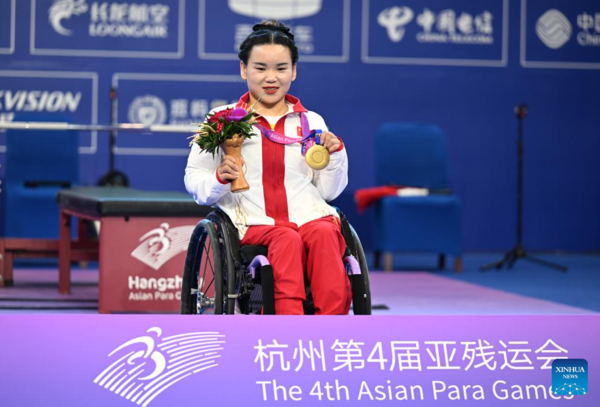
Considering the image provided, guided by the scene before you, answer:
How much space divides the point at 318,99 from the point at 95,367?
6127 millimetres

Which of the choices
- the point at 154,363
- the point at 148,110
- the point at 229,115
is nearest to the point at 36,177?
the point at 148,110

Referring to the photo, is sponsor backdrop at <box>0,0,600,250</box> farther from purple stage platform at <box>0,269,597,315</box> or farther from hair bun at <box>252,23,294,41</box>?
hair bun at <box>252,23,294,41</box>

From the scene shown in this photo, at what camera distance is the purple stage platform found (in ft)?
14.7

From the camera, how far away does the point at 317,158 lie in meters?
2.60

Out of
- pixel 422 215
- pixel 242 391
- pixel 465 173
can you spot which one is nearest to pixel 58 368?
pixel 242 391

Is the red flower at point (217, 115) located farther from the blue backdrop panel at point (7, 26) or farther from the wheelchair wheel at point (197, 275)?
the blue backdrop panel at point (7, 26)

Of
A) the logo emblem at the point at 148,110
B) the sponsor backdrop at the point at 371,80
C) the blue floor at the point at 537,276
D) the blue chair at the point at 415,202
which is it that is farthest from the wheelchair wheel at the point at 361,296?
the logo emblem at the point at 148,110

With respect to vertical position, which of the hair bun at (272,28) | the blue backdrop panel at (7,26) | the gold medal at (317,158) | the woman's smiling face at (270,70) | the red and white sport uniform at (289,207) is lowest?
the red and white sport uniform at (289,207)

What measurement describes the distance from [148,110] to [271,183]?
5.00 meters

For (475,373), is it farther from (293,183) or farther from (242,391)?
(293,183)

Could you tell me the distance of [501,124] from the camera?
7902 millimetres

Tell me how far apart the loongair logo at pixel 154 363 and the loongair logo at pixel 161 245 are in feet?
7.90

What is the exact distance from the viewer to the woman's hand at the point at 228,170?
2.54 meters

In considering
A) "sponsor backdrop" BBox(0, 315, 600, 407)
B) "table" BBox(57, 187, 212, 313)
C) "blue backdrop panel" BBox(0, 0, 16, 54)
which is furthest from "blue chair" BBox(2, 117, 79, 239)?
"sponsor backdrop" BBox(0, 315, 600, 407)
